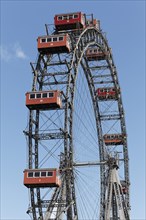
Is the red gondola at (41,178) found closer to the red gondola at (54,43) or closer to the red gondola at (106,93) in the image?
the red gondola at (54,43)

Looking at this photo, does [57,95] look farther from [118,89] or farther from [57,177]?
[118,89]

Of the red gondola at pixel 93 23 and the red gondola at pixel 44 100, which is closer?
the red gondola at pixel 44 100

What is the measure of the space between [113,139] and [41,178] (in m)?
27.5

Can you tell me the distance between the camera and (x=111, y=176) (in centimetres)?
5559

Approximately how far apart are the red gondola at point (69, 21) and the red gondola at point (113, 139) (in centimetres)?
2177

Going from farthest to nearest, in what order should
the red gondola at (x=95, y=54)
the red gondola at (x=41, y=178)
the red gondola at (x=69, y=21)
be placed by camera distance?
the red gondola at (x=95, y=54), the red gondola at (x=69, y=21), the red gondola at (x=41, y=178)

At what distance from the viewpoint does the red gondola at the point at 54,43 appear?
50594mm

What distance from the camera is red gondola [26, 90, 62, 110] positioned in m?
48.1

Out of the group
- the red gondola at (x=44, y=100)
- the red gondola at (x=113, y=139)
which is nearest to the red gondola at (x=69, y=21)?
the red gondola at (x=44, y=100)

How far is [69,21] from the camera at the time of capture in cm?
5475

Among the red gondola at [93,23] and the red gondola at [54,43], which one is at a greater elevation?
the red gondola at [93,23]

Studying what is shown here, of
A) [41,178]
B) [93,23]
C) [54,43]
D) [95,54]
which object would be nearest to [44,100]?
[54,43]

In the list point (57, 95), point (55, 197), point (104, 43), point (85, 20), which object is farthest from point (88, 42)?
point (55, 197)

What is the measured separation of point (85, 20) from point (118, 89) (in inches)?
594
